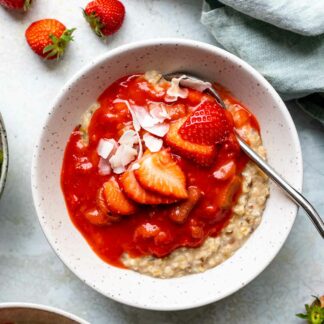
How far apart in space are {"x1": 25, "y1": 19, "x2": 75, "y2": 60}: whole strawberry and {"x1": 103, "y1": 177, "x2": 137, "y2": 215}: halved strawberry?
625mm

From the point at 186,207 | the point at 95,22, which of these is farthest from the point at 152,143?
the point at 95,22

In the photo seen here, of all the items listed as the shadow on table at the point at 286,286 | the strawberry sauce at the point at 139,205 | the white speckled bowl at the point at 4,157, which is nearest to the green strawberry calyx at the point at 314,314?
the shadow on table at the point at 286,286

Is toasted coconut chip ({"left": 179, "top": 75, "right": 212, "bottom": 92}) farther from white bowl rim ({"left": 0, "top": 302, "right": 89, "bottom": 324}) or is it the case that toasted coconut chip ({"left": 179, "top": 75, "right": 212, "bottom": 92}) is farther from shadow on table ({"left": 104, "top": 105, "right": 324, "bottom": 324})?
white bowl rim ({"left": 0, "top": 302, "right": 89, "bottom": 324})

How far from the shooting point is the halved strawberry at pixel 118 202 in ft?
7.69

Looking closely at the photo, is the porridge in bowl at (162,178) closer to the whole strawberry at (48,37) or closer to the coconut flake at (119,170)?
the coconut flake at (119,170)

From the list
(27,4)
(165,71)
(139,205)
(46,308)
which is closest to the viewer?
(46,308)

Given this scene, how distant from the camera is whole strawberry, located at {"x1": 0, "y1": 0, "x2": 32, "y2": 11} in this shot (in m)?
2.56

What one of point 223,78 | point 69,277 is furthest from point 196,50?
point 69,277

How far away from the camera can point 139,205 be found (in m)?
2.38

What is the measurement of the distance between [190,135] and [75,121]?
0.47 meters

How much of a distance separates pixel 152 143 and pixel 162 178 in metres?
0.14

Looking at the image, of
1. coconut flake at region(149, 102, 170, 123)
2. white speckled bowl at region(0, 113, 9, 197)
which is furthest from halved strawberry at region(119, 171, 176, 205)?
white speckled bowl at region(0, 113, 9, 197)

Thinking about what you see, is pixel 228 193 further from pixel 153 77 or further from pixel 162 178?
pixel 153 77

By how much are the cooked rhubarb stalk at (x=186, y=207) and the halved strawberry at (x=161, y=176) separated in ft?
0.09
